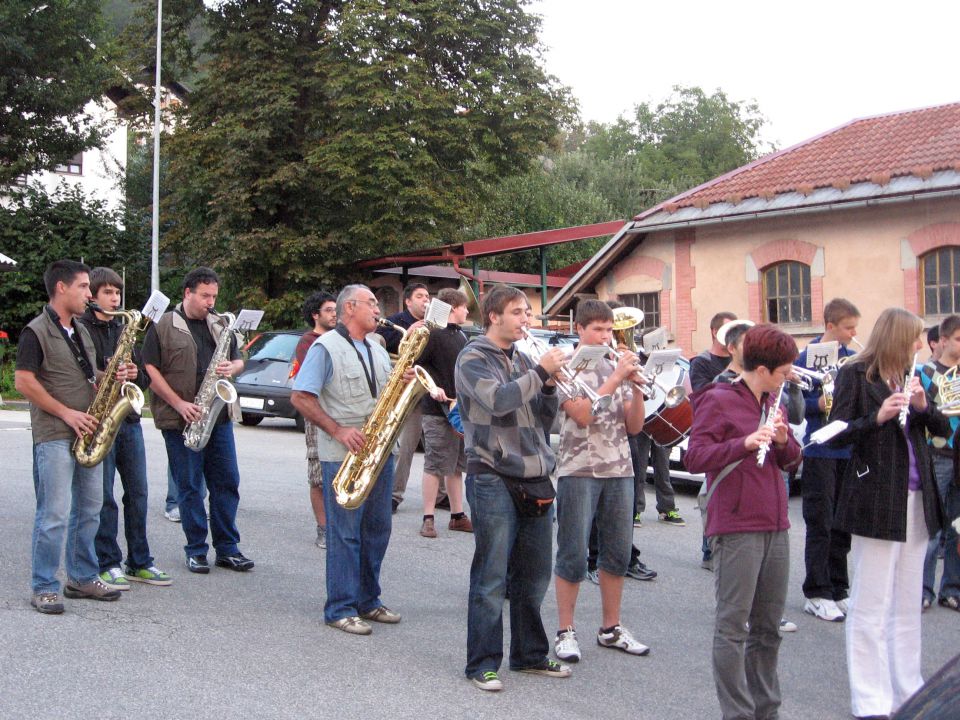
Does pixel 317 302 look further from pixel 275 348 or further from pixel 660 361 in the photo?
pixel 275 348

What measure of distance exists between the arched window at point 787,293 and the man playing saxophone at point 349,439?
49.5 feet

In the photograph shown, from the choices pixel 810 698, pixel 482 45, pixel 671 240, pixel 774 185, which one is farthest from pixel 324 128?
pixel 810 698

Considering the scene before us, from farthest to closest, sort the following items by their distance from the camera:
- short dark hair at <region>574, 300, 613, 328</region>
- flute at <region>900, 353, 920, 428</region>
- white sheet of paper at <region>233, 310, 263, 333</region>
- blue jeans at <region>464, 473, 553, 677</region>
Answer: white sheet of paper at <region>233, 310, 263, 333</region> < short dark hair at <region>574, 300, 613, 328</region> < blue jeans at <region>464, 473, 553, 677</region> < flute at <region>900, 353, 920, 428</region>

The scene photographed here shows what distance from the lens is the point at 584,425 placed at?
5402 mm

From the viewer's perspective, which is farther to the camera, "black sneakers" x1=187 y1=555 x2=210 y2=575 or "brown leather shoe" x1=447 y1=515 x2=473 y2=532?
"brown leather shoe" x1=447 y1=515 x2=473 y2=532

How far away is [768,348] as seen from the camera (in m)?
4.41

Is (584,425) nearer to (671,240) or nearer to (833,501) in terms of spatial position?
(833,501)

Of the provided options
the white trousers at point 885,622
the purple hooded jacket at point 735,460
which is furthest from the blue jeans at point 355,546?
the white trousers at point 885,622

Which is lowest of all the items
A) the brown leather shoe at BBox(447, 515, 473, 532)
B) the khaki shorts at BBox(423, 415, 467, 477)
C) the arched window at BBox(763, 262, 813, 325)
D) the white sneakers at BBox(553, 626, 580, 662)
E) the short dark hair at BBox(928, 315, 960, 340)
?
the white sneakers at BBox(553, 626, 580, 662)

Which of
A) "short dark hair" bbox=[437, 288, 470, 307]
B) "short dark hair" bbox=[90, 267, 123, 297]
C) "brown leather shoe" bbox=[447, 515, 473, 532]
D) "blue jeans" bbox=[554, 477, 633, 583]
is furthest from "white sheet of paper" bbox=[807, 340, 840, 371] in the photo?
"short dark hair" bbox=[90, 267, 123, 297]

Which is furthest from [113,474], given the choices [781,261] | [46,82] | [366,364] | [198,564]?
[46,82]

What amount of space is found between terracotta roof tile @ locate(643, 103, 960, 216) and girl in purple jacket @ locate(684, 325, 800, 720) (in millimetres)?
14620

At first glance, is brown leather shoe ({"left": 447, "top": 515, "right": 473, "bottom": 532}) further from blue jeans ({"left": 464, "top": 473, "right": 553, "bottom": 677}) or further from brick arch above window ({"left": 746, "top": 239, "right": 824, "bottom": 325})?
brick arch above window ({"left": 746, "top": 239, "right": 824, "bottom": 325})

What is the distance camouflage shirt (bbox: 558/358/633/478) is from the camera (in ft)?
18.2
